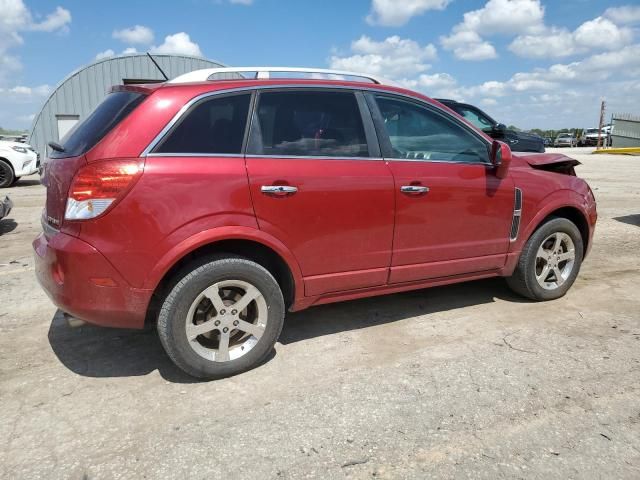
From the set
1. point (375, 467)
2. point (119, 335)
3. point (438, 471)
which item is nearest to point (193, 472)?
point (375, 467)

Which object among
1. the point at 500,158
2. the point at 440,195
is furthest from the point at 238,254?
the point at 500,158

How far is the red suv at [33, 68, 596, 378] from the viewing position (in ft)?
9.18

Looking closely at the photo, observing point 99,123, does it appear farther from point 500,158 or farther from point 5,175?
point 5,175

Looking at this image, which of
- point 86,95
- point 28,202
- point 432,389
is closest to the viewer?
point 432,389

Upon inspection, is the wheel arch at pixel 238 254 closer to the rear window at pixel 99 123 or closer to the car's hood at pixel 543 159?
the rear window at pixel 99 123

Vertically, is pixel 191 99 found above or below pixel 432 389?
above

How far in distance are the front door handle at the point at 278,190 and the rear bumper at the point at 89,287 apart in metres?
0.91

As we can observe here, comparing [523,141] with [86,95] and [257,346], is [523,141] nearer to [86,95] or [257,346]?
[257,346]

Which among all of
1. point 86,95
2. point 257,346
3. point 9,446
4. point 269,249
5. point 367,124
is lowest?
point 9,446

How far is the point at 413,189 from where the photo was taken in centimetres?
354

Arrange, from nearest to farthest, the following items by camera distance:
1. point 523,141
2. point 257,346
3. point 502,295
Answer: point 257,346
point 502,295
point 523,141

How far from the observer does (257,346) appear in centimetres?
318

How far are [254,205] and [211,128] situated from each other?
1.76 ft

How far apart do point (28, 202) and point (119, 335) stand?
26.4ft
